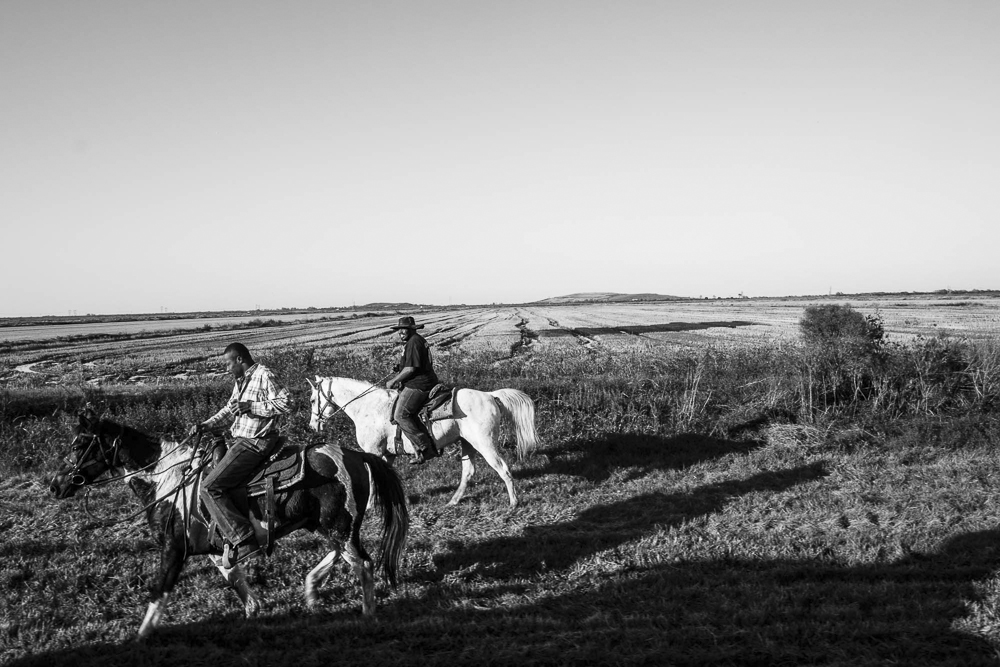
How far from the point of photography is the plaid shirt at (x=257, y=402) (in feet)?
20.5

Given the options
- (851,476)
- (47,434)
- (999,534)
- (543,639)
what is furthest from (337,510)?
(47,434)

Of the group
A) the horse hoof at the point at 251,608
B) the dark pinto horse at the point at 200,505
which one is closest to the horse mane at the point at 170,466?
the dark pinto horse at the point at 200,505

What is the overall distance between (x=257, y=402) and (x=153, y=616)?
212 cm

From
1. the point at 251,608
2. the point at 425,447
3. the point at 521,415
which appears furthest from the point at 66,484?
the point at 521,415

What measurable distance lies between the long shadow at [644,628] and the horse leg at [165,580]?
14 cm

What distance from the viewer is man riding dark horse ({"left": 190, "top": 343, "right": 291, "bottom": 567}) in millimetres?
6199

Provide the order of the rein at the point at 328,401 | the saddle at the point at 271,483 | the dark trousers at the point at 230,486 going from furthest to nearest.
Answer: the rein at the point at 328,401 < the saddle at the point at 271,483 < the dark trousers at the point at 230,486

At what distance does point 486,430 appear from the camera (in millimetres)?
10641

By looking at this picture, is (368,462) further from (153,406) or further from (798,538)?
(153,406)

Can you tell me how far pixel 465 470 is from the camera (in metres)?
11.0

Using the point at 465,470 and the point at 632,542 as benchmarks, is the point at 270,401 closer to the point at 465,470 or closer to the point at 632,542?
the point at 632,542

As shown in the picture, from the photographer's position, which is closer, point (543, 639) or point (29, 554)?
point (543, 639)

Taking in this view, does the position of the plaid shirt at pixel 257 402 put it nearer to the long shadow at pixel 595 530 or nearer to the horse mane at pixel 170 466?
the horse mane at pixel 170 466

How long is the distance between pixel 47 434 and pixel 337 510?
34.3 feet
